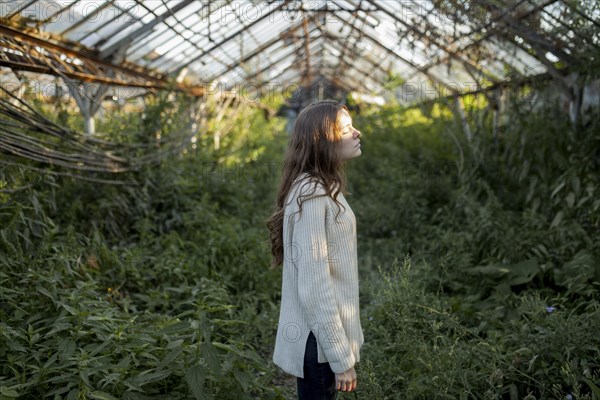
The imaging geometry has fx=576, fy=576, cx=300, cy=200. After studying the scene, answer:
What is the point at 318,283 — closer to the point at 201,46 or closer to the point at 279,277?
the point at 279,277

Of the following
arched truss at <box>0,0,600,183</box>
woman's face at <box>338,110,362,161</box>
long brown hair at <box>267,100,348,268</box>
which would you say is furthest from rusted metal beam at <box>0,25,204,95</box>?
woman's face at <box>338,110,362,161</box>

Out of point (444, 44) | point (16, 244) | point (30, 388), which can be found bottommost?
point (30, 388)

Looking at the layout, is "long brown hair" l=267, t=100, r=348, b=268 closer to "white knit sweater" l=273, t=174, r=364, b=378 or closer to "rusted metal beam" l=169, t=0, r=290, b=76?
"white knit sweater" l=273, t=174, r=364, b=378

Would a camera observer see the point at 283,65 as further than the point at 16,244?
Yes

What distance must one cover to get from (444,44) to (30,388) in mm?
6914

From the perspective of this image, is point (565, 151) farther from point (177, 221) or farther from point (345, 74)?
point (345, 74)

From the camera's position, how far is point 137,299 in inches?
165

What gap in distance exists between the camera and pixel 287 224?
2.04 meters

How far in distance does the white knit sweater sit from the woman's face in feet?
0.57

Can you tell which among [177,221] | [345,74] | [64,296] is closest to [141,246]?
[177,221]

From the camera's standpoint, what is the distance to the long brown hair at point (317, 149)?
208cm

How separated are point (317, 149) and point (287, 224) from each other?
29 centimetres

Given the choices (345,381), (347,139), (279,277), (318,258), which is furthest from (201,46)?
(345,381)

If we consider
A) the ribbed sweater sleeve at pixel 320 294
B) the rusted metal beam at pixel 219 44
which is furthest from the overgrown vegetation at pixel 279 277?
the rusted metal beam at pixel 219 44
